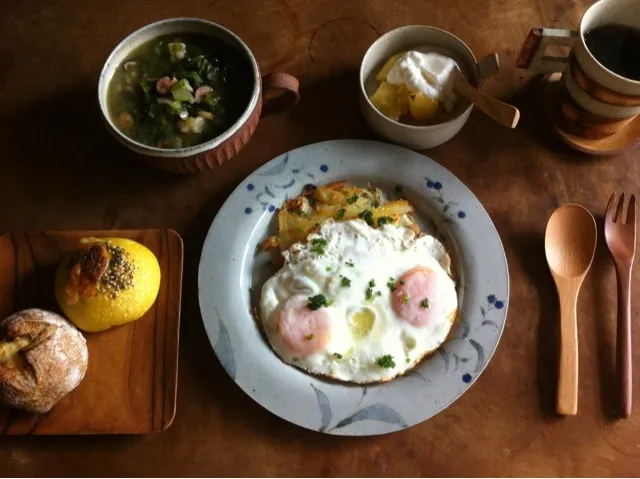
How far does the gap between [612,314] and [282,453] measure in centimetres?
88

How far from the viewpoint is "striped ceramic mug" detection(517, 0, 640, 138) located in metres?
1.35

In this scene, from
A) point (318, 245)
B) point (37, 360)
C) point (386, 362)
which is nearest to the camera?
point (37, 360)

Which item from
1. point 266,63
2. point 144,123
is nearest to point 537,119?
point 266,63

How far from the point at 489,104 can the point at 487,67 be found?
4.9 inches

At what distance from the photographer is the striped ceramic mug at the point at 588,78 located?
1.35 m

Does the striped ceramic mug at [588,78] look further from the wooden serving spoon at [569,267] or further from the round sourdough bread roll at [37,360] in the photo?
the round sourdough bread roll at [37,360]

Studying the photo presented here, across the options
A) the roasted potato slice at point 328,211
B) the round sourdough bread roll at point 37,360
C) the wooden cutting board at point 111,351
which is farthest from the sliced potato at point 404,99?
the round sourdough bread roll at point 37,360

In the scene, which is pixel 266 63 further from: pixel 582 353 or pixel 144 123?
pixel 582 353

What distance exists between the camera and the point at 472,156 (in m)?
1.58

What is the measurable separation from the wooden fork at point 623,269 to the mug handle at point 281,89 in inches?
33.6

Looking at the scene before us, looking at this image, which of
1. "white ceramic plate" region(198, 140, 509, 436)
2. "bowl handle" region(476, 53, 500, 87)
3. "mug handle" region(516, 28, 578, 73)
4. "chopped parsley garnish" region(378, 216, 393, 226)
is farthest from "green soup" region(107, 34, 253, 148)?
"mug handle" region(516, 28, 578, 73)

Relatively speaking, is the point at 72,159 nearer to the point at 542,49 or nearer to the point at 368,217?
the point at 368,217

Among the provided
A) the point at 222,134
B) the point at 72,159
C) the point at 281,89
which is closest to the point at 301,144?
the point at 281,89

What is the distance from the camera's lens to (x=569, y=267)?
147cm
